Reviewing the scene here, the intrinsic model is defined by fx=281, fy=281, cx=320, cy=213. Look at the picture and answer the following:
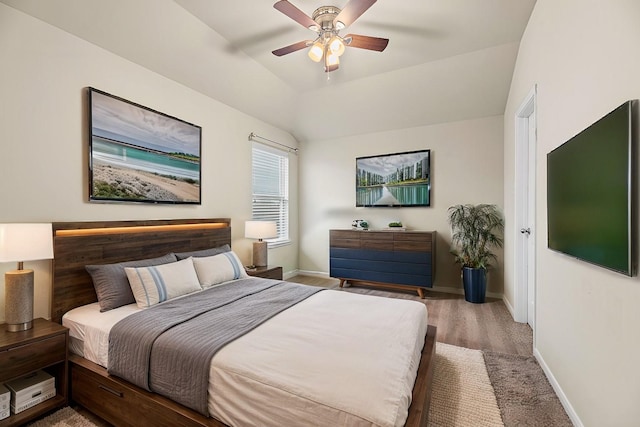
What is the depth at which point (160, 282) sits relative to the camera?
90.2 inches

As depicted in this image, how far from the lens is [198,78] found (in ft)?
10.6

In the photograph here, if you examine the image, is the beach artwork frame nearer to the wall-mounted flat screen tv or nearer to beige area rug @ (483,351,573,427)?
the wall-mounted flat screen tv

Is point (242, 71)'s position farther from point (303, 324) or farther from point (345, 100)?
point (303, 324)

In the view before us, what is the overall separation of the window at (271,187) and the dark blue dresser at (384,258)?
3.45 feet

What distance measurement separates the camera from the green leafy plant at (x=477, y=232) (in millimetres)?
3896

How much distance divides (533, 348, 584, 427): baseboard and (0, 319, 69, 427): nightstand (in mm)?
3201

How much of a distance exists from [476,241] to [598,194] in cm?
267

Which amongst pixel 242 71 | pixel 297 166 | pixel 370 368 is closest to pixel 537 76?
pixel 370 368

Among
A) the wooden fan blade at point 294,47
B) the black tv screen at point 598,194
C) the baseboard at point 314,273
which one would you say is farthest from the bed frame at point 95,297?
the baseboard at point 314,273

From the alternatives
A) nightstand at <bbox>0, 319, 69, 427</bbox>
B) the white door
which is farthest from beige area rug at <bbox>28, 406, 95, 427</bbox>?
the white door

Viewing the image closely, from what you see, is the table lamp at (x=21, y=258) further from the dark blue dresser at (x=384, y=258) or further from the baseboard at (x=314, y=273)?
the baseboard at (x=314, y=273)

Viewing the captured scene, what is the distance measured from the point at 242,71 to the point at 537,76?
3.07 metres

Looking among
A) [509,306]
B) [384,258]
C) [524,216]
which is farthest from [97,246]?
[509,306]

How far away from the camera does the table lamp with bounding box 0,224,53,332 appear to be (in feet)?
5.66
